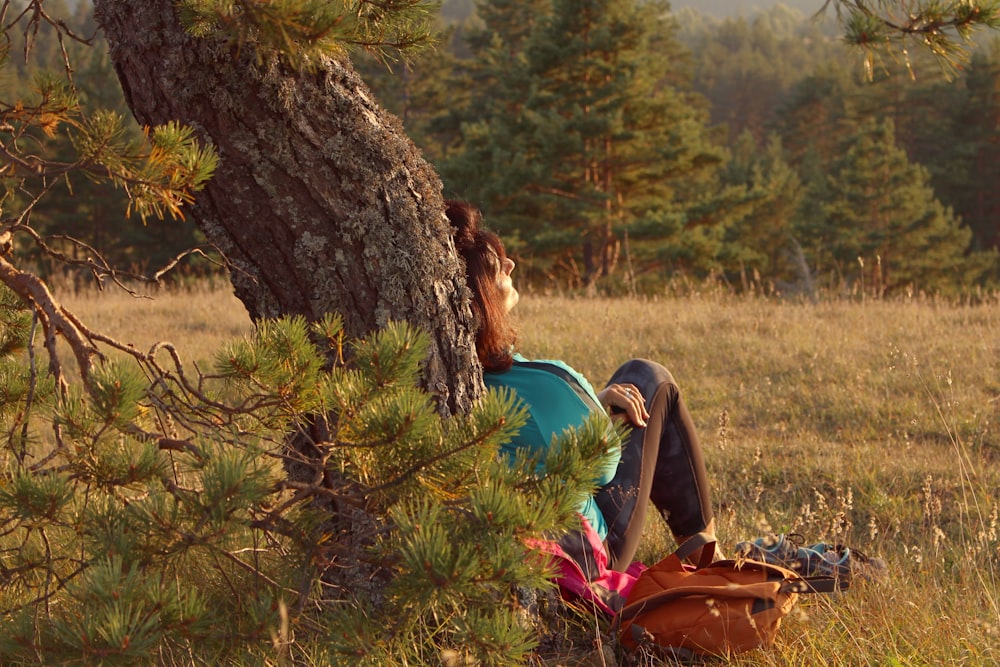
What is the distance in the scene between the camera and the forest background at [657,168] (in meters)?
18.9

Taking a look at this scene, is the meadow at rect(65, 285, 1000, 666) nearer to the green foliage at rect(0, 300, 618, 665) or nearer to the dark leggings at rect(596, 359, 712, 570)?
the dark leggings at rect(596, 359, 712, 570)

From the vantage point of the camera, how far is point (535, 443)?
2.53 meters

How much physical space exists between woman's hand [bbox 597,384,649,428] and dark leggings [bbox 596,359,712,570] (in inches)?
2.1

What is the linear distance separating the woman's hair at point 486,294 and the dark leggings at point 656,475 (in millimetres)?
499

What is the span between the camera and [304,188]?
2246mm

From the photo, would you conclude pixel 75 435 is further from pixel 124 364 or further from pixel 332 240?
pixel 332 240

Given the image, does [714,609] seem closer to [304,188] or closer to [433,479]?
[433,479]

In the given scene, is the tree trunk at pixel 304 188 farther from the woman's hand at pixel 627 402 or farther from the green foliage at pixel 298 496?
the woman's hand at pixel 627 402

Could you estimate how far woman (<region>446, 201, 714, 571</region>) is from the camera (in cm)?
258

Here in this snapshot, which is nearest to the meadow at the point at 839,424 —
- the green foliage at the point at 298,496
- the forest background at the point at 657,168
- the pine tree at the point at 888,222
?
the green foliage at the point at 298,496

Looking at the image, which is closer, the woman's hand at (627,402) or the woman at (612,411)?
the woman at (612,411)

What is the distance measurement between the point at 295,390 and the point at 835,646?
1.52 metres

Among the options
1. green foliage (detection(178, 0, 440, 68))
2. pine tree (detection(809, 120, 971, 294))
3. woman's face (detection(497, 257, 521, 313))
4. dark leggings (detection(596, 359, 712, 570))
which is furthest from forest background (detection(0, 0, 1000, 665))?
pine tree (detection(809, 120, 971, 294))

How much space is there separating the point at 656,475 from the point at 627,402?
44 centimetres
